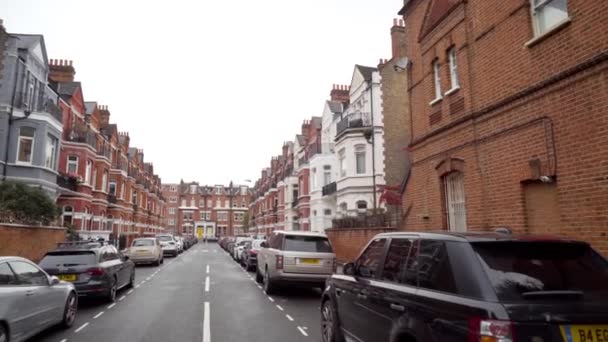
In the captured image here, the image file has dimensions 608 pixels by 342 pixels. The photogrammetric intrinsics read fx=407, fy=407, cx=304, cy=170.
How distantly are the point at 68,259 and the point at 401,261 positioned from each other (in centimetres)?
896

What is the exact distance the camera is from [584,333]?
2938mm

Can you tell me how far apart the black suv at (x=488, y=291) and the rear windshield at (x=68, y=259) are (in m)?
8.13

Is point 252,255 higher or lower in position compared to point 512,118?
lower

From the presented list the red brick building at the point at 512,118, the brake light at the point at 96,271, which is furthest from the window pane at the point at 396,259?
the brake light at the point at 96,271

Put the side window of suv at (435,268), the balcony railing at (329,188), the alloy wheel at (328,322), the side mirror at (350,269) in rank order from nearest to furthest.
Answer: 1. the side window of suv at (435,268)
2. the side mirror at (350,269)
3. the alloy wheel at (328,322)
4. the balcony railing at (329,188)

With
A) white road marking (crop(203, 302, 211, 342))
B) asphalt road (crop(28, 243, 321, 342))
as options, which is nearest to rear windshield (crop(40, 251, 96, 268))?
asphalt road (crop(28, 243, 321, 342))

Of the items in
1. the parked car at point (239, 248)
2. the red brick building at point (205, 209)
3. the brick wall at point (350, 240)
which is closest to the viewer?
the brick wall at point (350, 240)

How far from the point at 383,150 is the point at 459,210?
14196 mm

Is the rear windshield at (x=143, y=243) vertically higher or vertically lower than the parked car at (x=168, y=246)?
higher

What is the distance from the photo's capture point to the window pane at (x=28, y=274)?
663 centimetres

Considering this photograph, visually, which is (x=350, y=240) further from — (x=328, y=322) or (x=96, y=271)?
(x=328, y=322)

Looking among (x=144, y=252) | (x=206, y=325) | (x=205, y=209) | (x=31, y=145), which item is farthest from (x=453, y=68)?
(x=205, y=209)

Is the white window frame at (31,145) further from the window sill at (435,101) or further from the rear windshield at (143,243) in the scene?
the window sill at (435,101)

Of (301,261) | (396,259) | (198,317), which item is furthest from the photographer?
(301,261)
